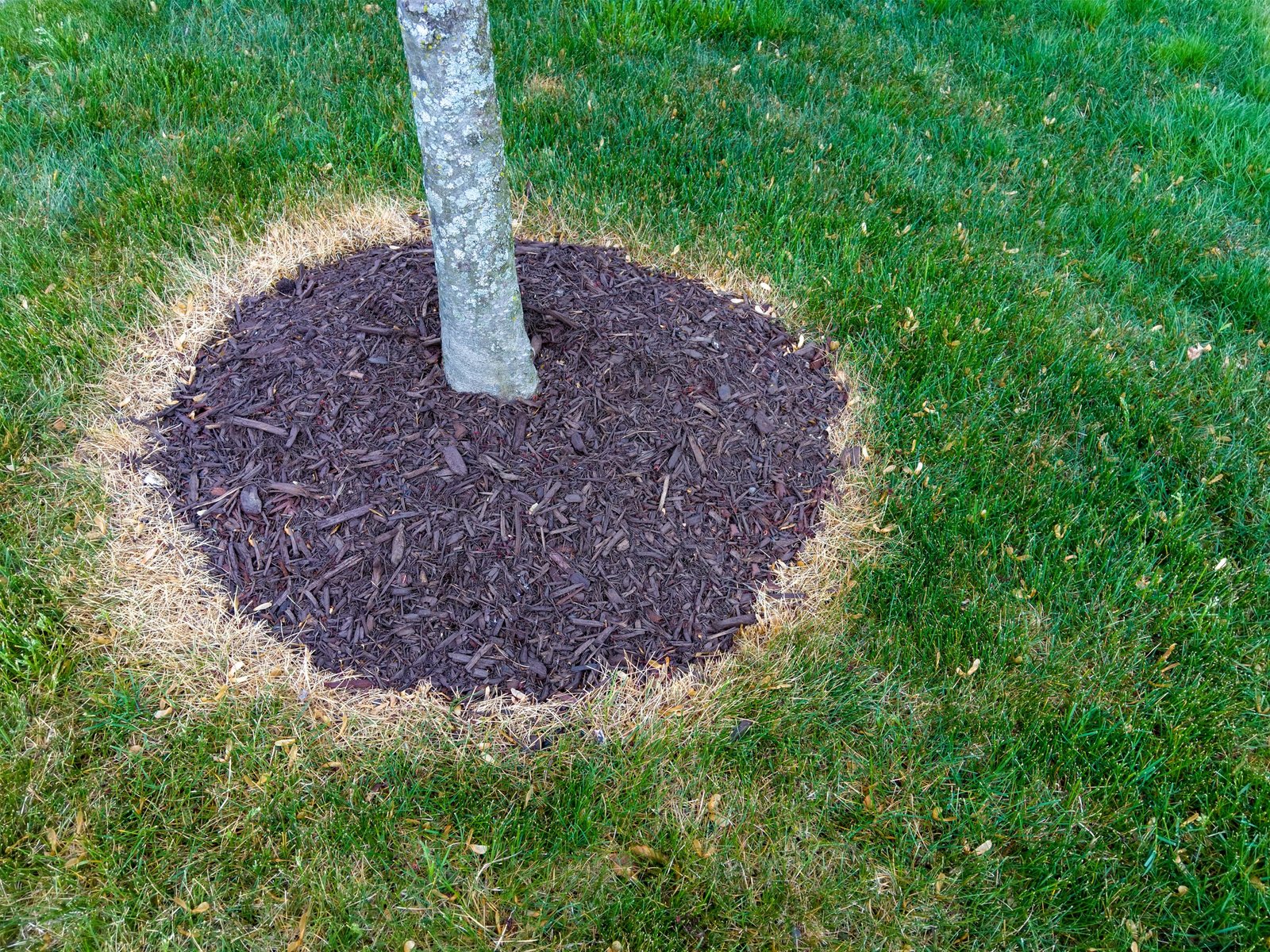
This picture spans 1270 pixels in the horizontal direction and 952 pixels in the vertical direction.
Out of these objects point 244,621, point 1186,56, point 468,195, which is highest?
point 468,195

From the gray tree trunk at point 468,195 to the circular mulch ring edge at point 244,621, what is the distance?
1172mm

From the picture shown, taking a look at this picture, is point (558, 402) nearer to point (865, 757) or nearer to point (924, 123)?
point (865, 757)

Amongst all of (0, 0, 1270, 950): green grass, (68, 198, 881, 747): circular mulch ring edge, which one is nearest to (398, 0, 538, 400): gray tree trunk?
(68, 198, 881, 747): circular mulch ring edge

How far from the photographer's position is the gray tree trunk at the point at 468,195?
2.69m

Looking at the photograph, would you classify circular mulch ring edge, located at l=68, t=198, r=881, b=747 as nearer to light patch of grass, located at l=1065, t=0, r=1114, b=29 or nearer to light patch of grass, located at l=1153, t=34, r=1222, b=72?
light patch of grass, located at l=1153, t=34, r=1222, b=72

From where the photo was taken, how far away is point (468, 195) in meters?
2.96

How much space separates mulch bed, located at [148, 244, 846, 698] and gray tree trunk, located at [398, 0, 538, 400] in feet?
0.57

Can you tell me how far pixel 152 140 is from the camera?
4801 millimetres

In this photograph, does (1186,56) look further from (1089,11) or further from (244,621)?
(244,621)

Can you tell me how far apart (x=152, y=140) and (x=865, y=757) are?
15.6 ft

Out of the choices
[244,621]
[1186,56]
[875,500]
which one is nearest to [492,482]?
[244,621]

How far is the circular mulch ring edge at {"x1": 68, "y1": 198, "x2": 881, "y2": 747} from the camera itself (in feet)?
9.32

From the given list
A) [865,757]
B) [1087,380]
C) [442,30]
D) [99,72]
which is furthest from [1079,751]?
[99,72]

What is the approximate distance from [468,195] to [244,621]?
1.63 meters
